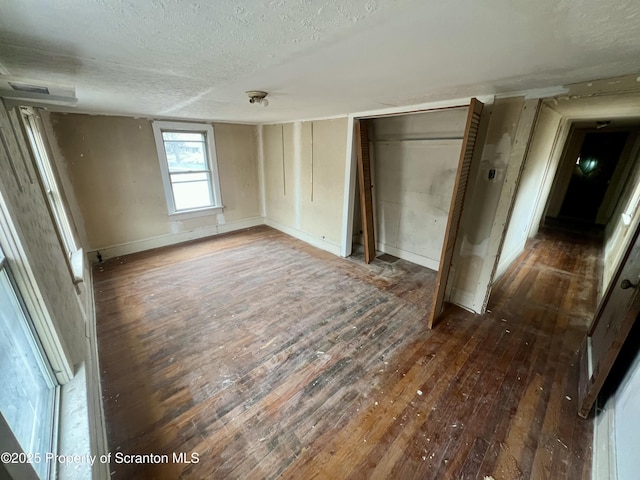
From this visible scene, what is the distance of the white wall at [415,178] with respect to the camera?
10.3 ft

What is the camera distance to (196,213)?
179 inches

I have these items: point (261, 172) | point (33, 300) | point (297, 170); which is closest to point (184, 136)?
point (261, 172)

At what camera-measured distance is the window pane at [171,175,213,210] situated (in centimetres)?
434

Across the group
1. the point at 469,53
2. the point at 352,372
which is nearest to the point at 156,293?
the point at 352,372

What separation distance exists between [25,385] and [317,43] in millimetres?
1888

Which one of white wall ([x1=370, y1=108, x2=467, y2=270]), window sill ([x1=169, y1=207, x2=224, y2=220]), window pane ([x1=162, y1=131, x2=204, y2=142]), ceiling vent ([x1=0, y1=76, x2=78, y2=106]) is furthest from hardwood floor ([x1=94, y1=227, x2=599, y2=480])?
window pane ([x1=162, y1=131, x2=204, y2=142])

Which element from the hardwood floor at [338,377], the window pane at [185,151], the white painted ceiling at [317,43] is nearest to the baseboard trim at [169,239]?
the hardwood floor at [338,377]

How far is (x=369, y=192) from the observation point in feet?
12.4

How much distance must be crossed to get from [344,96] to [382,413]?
2504mm

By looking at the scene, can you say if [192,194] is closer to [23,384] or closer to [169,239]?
[169,239]

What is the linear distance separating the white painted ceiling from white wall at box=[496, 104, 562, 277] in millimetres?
1609

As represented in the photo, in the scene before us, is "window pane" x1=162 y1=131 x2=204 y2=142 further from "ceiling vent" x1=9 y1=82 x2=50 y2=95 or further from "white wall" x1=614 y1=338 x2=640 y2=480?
"white wall" x1=614 y1=338 x2=640 y2=480

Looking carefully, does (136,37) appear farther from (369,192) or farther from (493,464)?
(369,192)

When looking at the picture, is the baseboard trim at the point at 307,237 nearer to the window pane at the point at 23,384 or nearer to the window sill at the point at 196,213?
the window sill at the point at 196,213
